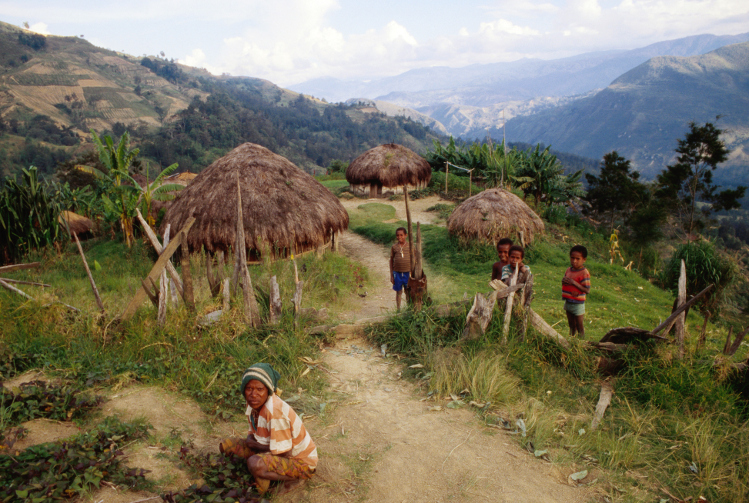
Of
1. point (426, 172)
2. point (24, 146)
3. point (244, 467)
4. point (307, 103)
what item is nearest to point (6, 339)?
point (244, 467)

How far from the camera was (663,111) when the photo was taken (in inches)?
5694

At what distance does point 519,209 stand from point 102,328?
357 inches

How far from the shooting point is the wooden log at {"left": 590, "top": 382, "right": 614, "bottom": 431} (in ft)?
11.0

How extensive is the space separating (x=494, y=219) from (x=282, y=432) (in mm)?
8360

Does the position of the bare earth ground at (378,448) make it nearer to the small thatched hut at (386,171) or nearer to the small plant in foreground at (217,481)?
the small plant in foreground at (217,481)

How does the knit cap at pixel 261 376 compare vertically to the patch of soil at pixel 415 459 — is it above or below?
above

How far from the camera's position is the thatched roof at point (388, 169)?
56.9 feet

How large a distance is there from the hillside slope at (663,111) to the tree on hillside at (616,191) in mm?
101457

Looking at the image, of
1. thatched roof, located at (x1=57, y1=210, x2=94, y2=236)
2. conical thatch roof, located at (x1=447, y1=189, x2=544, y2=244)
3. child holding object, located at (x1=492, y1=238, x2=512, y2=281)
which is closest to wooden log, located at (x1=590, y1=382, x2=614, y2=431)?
child holding object, located at (x1=492, y1=238, x2=512, y2=281)

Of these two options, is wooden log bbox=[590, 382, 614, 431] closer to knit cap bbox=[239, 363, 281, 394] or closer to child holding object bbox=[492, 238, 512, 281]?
child holding object bbox=[492, 238, 512, 281]

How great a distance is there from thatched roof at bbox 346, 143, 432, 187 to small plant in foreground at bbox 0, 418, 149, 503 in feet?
50.3

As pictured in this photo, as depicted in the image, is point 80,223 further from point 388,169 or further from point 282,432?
point 282,432

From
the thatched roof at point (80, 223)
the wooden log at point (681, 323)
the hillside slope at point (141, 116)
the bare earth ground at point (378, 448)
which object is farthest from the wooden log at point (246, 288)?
the hillside slope at point (141, 116)

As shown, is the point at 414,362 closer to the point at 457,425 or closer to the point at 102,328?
the point at 457,425
